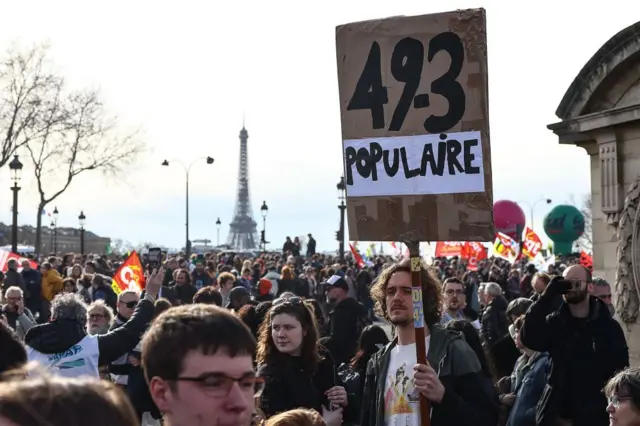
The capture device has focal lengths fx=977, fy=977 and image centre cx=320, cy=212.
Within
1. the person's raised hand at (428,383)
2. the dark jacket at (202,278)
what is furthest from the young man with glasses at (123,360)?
the dark jacket at (202,278)

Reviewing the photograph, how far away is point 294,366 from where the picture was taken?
5.66 m

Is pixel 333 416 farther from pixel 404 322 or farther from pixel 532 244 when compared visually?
pixel 532 244

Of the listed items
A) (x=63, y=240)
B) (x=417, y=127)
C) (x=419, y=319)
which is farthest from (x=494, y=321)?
(x=63, y=240)

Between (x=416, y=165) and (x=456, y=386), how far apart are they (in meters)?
1.10

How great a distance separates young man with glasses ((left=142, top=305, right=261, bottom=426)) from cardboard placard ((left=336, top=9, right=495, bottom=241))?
94.2 inches

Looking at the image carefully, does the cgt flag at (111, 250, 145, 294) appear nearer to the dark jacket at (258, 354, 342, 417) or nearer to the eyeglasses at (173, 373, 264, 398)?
the dark jacket at (258, 354, 342, 417)

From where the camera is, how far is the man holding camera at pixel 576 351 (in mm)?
6023

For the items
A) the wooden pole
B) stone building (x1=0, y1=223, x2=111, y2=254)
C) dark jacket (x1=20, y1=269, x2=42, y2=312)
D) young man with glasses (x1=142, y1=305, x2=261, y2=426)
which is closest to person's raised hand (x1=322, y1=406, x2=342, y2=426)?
the wooden pole

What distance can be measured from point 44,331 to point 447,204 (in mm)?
2574

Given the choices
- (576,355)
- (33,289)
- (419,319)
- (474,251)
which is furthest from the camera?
(474,251)

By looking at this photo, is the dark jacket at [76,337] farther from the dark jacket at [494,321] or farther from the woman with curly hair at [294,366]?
the dark jacket at [494,321]

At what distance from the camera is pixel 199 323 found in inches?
97.7

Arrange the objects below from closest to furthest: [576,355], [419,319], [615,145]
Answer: [419,319], [576,355], [615,145]

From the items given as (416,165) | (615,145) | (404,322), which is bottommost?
(404,322)
